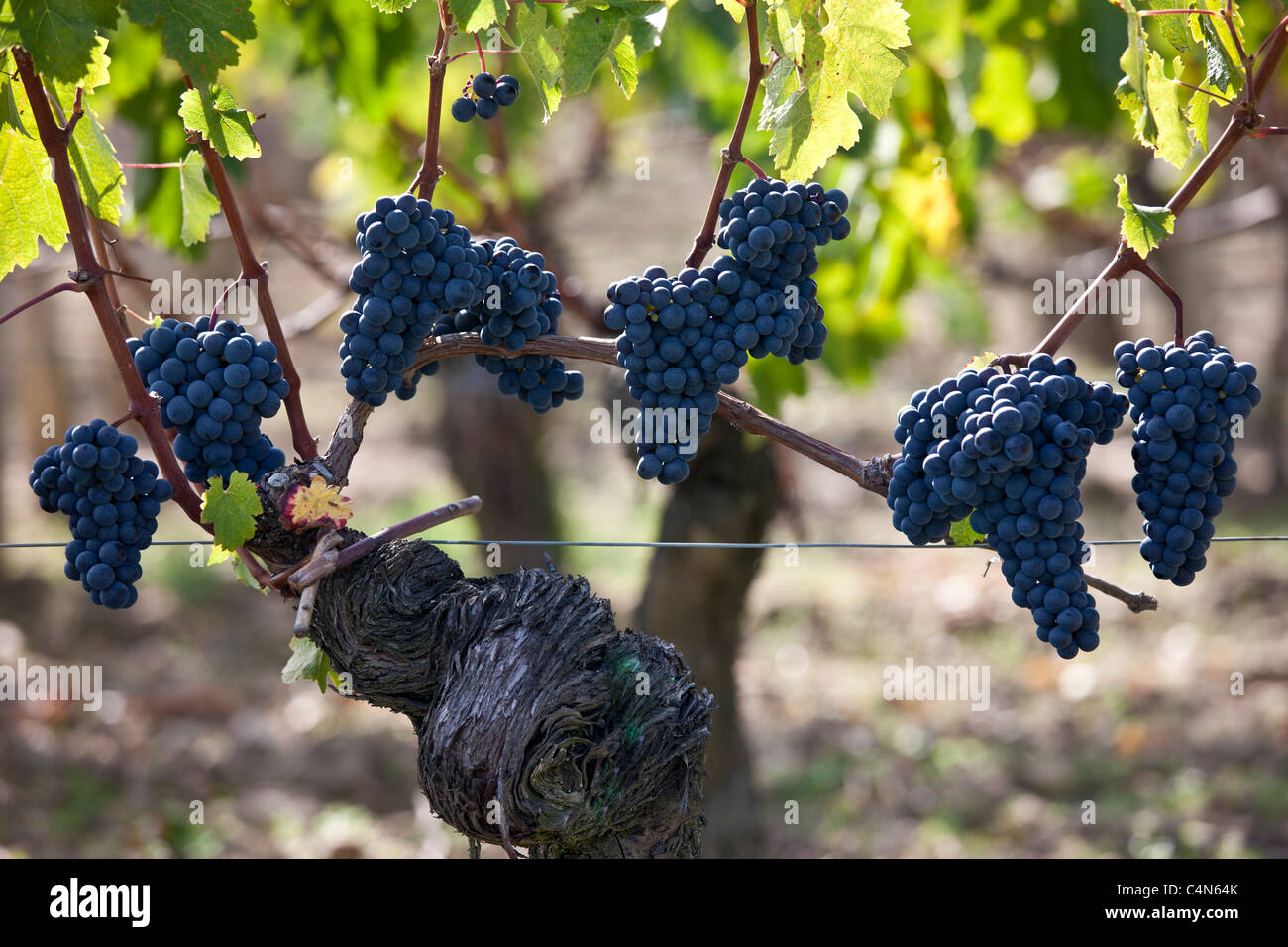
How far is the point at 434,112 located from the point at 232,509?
21.0 inches

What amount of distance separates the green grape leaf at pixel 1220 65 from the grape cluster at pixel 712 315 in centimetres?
49

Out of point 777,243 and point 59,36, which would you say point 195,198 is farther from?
point 777,243

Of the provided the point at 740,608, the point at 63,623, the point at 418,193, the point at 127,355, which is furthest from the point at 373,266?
the point at 63,623

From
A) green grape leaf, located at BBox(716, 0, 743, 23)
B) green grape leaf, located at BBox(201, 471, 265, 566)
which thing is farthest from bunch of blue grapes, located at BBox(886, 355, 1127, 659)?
green grape leaf, located at BBox(201, 471, 265, 566)

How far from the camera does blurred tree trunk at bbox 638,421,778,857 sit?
9.61 ft

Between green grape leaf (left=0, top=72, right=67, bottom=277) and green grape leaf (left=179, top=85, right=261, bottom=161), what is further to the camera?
green grape leaf (left=0, top=72, right=67, bottom=277)

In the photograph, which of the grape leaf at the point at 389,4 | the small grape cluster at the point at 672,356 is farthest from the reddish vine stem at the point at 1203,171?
the grape leaf at the point at 389,4

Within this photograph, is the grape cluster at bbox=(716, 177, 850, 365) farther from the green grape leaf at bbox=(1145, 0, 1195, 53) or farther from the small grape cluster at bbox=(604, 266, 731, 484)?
the green grape leaf at bbox=(1145, 0, 1195, 53)

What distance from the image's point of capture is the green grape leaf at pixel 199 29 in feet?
4.15

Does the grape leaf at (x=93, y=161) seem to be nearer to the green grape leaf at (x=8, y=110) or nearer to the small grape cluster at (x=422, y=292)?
the green grape leaf at (x=8, y=110)

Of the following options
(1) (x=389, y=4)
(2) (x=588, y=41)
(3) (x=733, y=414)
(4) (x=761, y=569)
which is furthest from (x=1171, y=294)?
(4) (x=761, y=569)

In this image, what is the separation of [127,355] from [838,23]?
3.04ft

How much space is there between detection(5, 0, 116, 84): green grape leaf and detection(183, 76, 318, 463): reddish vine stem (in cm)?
16

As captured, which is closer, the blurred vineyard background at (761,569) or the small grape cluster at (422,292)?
the small grape cluster at (422,292)
